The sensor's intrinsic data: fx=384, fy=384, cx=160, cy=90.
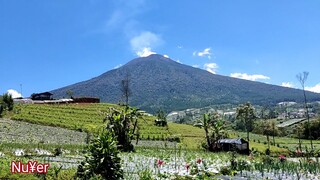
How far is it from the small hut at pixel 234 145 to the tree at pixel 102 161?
36.1 meters

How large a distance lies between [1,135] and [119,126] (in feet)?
44.1

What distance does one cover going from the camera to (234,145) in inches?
1959

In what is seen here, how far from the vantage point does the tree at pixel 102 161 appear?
1482cm

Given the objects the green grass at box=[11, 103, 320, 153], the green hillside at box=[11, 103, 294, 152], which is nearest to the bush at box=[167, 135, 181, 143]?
→ the green hillside at box=[11, 103, 294, 152]

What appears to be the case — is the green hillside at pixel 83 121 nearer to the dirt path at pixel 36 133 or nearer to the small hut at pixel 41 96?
the dirt path at pixel 36 133

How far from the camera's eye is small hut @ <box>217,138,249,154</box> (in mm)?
50000

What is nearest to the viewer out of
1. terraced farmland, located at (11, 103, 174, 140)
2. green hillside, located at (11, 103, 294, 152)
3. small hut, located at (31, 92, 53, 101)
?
green hillside, located at (11, 103, 294, 152)

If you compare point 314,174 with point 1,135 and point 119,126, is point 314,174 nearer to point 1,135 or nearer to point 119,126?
point 119,126

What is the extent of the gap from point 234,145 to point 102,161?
37014 mm

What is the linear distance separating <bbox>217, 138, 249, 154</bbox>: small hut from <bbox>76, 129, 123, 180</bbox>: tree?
119 feet

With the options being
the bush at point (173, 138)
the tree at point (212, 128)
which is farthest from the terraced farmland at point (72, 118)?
the tree at point (212, 128)

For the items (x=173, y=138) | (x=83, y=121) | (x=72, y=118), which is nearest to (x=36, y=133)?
(x=83, y=121)

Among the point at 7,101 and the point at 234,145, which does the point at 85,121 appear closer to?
the point at 7,101

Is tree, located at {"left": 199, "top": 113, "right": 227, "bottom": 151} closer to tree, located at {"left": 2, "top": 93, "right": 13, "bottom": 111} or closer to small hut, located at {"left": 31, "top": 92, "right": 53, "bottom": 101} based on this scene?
tree, located at {"left": 2, "top": 93, "right": 13, "bottom": 111}
